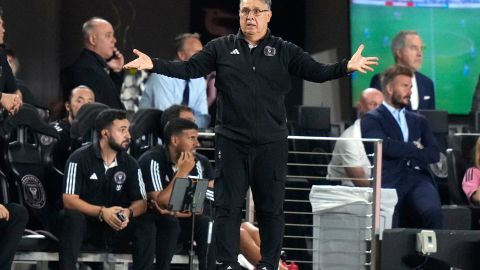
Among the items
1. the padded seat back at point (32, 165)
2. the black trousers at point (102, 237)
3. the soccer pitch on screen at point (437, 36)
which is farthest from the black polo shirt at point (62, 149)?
the soccer pitch on screen at point (437, 36)

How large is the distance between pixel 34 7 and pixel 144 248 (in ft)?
14.0

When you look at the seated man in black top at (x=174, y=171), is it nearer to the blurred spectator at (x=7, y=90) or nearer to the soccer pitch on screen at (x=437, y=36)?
the blurred spectator at (x=7, y=90)

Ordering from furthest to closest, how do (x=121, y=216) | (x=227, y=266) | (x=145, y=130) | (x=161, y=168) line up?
(x=145, y=130) → (x=161, y=168) → (x=121, y=216) → (x=227, y=266)

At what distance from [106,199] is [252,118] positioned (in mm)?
2136

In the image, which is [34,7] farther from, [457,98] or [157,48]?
[457,98]

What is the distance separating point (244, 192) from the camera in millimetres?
7016

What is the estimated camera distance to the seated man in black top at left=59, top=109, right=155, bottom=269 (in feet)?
27.8

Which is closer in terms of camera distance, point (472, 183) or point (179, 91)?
point (472, 183)

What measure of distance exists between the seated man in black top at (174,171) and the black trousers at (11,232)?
0.94m

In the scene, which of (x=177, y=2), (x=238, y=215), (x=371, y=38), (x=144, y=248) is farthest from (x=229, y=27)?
(x=238, y=215)

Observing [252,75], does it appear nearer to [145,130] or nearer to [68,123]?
[145,130]

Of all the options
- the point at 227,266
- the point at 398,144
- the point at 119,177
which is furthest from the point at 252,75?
the point at 398,144

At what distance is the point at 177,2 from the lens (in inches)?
518

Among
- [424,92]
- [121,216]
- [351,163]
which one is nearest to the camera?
[121,216]
